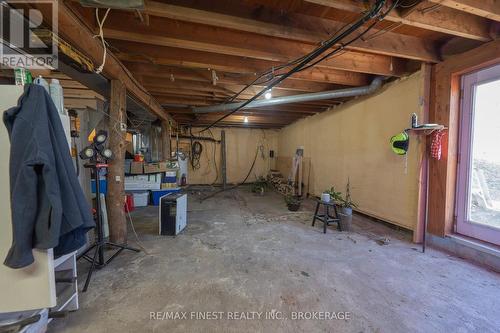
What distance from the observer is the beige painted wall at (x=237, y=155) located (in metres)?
8.16

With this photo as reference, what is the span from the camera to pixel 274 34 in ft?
6.75

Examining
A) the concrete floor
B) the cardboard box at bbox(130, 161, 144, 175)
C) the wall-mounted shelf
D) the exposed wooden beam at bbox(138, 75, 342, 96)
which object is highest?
the exposed wooden beam at bbox(138, 75, 342, 96)

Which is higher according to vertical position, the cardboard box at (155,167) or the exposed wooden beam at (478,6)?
the exposed wooden beam at (478,6)

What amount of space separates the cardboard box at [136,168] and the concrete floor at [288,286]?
6.93 feet

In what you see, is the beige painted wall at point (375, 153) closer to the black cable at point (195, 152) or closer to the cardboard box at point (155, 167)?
the cardboard box at point (155, 167)

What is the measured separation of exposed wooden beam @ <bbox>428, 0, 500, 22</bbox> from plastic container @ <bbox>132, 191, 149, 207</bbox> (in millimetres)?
5457

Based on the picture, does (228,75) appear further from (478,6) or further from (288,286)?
(288,286)

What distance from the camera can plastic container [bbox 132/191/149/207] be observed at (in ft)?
15.6

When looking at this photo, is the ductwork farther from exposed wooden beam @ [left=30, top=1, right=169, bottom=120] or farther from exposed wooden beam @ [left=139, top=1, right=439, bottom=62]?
exposed wooden beam @ [left=30, top=1, right=169, bottom=120]

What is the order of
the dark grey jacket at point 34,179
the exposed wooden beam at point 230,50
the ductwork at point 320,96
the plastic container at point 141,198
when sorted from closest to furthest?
the dark grey jacket at point 34,179 → the exposed wooden beam at point 230,50 → the ductwork at point 320,96 → the plastic container at point 141,198

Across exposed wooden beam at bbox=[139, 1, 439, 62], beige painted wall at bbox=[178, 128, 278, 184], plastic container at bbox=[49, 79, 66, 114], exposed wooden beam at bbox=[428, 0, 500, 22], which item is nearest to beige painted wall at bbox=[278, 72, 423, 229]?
exposed wooden beam at bbox=[139, 1, 439, 62]

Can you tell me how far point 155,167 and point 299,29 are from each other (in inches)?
169

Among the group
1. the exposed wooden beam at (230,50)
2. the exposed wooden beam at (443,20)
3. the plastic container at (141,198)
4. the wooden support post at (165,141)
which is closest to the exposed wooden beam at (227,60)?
the exposed wooden beam at (230,50)

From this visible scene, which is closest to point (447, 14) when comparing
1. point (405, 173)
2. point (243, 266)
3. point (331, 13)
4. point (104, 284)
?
point (331, 13)
